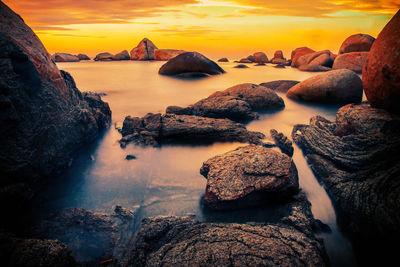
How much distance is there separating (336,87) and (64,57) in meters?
22.8

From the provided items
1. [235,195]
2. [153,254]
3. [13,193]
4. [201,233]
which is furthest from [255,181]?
[13,193]

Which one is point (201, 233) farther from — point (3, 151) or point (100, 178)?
point (3, 151)

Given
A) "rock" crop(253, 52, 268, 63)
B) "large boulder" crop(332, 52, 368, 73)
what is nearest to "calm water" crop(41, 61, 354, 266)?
"large boulder" crop(332, 52, 368, 73)

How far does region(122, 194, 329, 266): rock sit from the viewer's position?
1.59 m

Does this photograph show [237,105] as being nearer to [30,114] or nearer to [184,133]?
[184,133]

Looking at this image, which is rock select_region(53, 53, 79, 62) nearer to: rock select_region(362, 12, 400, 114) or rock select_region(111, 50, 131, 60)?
rock select_region(111, 50, 131, 60)

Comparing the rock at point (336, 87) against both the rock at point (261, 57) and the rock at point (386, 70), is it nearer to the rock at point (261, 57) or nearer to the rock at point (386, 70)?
the rock at point (386, 70)

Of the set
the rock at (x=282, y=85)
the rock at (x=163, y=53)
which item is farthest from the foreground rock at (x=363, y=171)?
the rock at (x=163, y=53)

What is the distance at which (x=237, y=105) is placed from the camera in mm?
5074

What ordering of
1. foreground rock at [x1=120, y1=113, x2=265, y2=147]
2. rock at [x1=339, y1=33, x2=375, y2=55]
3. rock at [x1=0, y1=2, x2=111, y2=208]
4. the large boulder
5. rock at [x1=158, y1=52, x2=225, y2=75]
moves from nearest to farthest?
1. rock at [x1=0, y1=2, x2=111, y2=208]
2. foreground rock at [x1=120, y1=113, x2=265, y2=147]
3. the large boulder
4. rock at [x1=158, y1=52, x2=225, y2=75]
5. rock at [x1=339, y1=33, x2=375, y2=55]

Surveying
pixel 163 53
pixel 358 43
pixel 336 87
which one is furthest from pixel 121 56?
pixel 336 87

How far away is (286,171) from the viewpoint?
2.49m

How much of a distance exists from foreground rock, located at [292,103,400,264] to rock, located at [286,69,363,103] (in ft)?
7.42

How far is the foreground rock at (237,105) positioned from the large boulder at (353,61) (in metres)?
7.47
